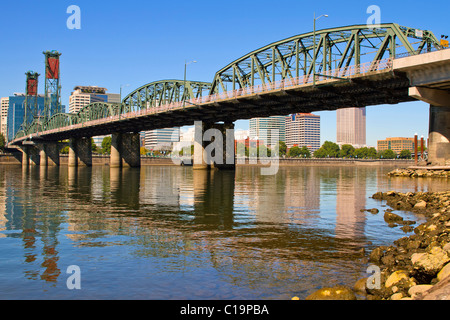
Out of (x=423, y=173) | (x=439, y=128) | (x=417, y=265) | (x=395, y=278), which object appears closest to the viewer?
(x=395, y=278)

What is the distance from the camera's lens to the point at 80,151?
160 metres

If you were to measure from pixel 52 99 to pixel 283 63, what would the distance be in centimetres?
14235

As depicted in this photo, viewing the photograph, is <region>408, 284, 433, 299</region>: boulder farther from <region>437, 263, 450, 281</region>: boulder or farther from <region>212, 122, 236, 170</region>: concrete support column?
<region>212, 122, 236, 170</region>: concrete support column

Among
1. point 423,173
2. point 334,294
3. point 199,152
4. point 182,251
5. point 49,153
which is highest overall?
point 49,153

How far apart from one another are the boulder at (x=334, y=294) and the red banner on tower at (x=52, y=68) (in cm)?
18829

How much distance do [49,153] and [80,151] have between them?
814 inches

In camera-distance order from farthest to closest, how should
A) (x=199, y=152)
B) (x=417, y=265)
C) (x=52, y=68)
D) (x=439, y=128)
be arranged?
(x=52, y=68) → (x=199, y=152) → (x=439, y=128) → (x=417, y=265)

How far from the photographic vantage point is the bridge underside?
5501 centimetres

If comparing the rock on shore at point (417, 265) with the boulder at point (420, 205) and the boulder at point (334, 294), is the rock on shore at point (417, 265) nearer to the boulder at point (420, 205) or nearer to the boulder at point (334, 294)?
the boulder at point (334, 294)

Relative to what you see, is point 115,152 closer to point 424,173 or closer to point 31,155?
point 31,155

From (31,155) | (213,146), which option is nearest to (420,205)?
(213,146)

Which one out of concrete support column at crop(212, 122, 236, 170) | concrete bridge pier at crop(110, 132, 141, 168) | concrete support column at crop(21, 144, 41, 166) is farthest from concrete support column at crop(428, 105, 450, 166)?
concrete support column at crop(21, 144, 41, 166)
